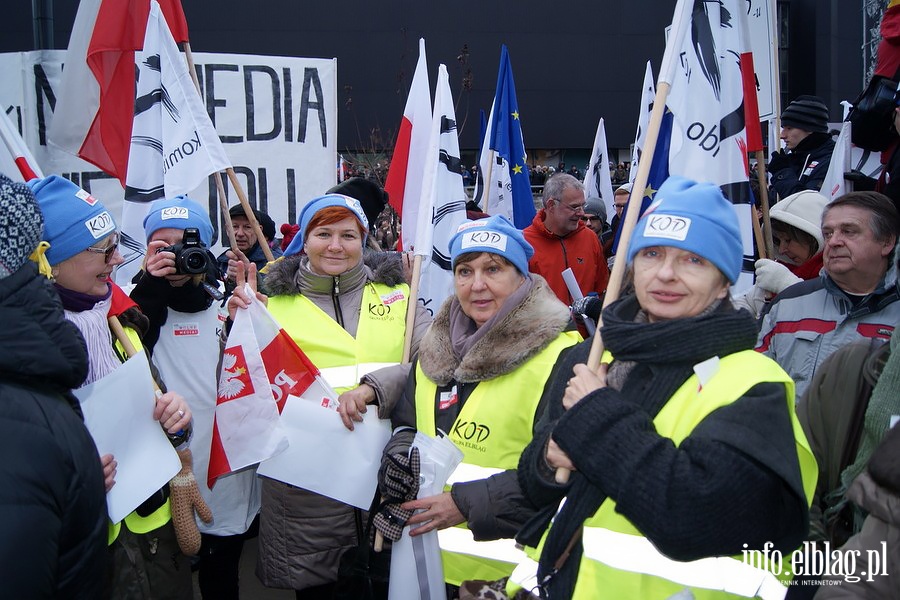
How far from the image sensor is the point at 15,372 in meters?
1.57

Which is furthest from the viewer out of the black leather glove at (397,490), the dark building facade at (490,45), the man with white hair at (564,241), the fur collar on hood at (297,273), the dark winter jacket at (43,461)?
the dark building facade at (490,45)

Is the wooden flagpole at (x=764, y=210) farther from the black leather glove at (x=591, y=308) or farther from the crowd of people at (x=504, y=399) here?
the black leather glove at (x=591, y=308)

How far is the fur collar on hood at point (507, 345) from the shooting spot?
103 inches

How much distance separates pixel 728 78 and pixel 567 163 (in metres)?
24.1

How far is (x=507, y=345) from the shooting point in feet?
8.69

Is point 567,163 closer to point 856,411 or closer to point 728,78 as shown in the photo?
point 728,78

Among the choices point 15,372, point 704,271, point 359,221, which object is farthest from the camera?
point 359,221

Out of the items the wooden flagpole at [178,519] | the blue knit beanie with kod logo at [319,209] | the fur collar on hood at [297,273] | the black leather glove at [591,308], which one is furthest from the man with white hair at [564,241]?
the wooden flagpole at [178,519]

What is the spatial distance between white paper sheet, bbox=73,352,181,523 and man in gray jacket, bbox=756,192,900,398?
2377mm

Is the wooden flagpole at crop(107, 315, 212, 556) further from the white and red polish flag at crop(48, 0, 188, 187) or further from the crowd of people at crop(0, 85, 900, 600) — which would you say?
the white and red polish flag at crop(48, 0, 188, 187)

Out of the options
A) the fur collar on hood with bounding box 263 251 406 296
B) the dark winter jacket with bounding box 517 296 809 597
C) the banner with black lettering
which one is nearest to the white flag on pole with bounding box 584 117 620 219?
the banner with black lettering

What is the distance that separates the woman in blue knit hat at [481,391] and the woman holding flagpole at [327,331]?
13.9 inches

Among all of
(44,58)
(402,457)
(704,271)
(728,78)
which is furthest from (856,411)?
(44,58)

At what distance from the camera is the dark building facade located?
24.6 m
